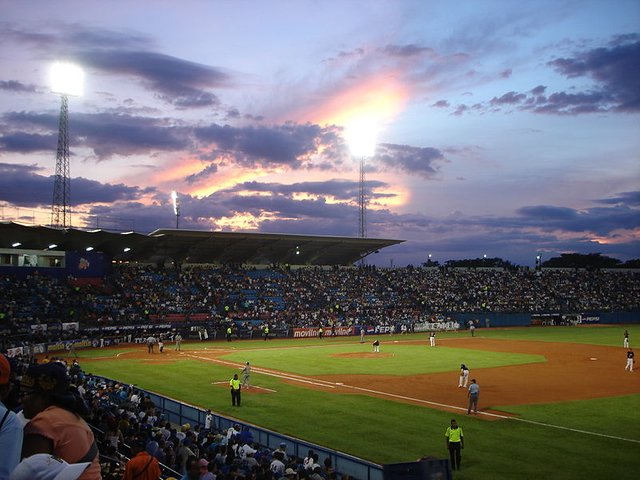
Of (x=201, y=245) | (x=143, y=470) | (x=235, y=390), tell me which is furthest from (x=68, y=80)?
(x=143, y=470)

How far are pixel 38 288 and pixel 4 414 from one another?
60.9m

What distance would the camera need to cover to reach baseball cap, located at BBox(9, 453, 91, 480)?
10.8 feet

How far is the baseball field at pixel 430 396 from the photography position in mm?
19719

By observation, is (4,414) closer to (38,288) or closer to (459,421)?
(459,421)

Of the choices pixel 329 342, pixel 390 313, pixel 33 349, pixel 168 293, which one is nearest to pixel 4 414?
pixel 33 349

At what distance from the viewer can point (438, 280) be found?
9169 centimetres

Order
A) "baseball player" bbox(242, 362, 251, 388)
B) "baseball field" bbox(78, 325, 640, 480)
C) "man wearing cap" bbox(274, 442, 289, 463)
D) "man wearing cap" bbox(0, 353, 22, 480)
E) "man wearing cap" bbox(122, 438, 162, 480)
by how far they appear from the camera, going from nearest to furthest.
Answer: "man wearing cap" bbox(0, 353, 22, 480), "man wearing cap" bbox(122, 438, 162, 480), "man wearing cap" bbox(274, 442, 289, 463), "baseball field" bbox(78, 325, 640, 480), "baseball player" bbox(242, 362, 251, 388)

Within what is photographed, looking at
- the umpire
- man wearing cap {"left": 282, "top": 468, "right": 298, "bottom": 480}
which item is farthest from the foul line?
man wearing cap {"left": 282, "top": 468, "right": 298, "bottom": 480}

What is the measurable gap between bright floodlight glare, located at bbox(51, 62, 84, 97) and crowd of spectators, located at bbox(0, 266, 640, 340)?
61.9 feet

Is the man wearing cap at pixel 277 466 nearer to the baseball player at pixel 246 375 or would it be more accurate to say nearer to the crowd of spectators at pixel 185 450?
the crowd of spectators at pixel 185 450

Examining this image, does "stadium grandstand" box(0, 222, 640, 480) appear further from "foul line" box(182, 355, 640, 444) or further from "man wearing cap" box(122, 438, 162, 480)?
"man wearing cap" box(122, 438, 162, 480)

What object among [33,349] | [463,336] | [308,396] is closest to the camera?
[308,396]

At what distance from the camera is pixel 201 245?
247 ft

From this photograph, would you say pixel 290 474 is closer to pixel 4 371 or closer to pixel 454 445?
pixel 454 445
